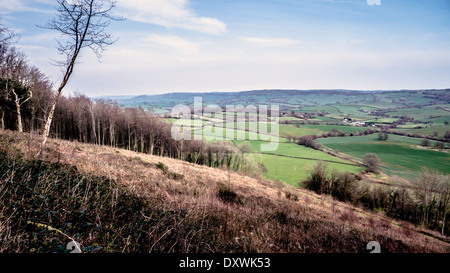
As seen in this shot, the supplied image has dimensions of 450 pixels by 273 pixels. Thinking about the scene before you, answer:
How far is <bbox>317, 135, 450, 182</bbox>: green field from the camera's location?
140ft

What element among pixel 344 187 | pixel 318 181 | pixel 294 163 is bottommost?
pixel 344 187

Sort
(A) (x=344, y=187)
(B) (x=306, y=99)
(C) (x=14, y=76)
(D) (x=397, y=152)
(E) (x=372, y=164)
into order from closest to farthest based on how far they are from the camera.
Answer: (C) (x=14, y=76)
(A) (x=344, y=187)
(E) (x=372, y=164)
(D) (x=397, y=152)
(B) (x=306, y=99)

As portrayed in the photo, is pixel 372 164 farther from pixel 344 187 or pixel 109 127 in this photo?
pixel 109 127

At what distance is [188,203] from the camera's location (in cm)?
530

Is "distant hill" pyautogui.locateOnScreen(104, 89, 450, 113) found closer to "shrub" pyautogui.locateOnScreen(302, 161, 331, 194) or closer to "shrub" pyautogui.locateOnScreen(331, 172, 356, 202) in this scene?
"shrub" pyautogui.locateOnScreen(302, 161, 331, 194)

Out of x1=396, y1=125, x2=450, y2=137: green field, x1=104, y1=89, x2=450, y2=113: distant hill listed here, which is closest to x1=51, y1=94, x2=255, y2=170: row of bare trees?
x1=396, y1=125, x2=450, y2=137: green field

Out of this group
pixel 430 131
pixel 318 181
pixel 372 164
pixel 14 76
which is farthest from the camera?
pixel 430 131

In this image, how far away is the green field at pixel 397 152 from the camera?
4269cm

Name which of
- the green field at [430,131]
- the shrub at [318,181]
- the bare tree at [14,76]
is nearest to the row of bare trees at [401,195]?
the shrub at [318,181]

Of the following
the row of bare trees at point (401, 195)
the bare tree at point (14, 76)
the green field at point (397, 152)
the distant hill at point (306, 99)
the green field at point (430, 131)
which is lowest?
the row of bare trees at point (401, 195)

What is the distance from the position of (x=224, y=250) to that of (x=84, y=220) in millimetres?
2613

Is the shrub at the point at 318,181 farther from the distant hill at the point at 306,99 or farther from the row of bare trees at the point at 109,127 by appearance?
the distant hill at the point at 306,99

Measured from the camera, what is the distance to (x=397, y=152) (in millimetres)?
54375

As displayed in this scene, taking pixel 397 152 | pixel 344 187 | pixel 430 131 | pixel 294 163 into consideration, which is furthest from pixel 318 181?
pixel 430 131
